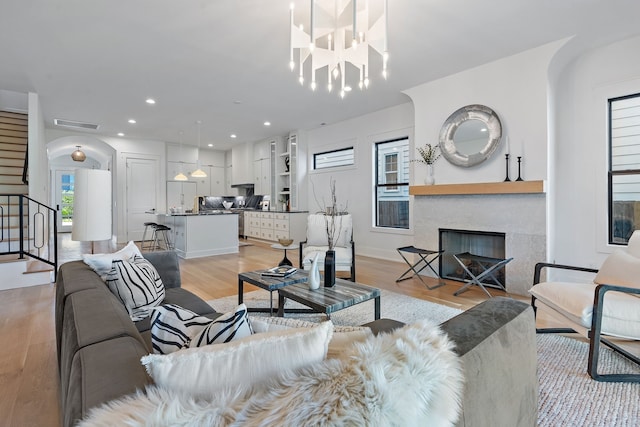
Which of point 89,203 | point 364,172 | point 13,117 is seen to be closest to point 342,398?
point 89,203

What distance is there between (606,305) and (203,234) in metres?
5.99

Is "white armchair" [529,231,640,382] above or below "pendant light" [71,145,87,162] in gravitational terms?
below

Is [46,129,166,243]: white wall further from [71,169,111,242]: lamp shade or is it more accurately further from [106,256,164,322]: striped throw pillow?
[106,256,164,322]: striped throw pillow

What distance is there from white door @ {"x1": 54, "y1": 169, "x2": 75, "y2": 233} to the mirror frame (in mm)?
12213

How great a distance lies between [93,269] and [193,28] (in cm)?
249

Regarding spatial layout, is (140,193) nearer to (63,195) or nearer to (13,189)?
(13,189)

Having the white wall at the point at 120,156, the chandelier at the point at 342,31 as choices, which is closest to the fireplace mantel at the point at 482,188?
the chandelier at the point at 342,31

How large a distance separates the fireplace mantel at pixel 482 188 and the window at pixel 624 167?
2.82ft

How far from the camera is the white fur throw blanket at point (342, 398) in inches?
21.9

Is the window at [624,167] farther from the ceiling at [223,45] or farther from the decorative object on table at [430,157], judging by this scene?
the decorative object on table at [430,157]

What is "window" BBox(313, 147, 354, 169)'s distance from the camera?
6.69 m

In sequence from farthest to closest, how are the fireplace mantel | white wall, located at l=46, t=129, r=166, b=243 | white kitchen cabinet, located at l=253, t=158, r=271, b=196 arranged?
white kitchen cabinet, located at l=253, t=158, r=271, b=196 < white wall, located at l=46, t=129, r=166, b=243 < the fireplace mantel

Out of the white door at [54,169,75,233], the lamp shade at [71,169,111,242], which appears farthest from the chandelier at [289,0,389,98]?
the white door at [54,169,75,233]

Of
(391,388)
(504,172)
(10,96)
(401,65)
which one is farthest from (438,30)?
(10,96)
